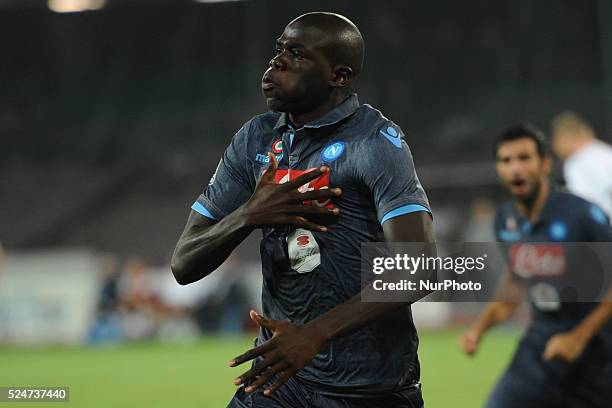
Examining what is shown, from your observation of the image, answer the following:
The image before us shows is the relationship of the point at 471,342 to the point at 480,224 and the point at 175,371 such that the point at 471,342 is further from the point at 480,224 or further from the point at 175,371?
the point at 480,224

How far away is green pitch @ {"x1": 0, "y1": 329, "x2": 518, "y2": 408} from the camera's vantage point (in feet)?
31.8

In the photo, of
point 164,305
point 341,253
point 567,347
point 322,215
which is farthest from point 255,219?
point 164,305

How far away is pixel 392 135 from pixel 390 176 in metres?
0.19

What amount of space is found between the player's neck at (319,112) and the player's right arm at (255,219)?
268mm

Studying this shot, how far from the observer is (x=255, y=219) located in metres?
3.15

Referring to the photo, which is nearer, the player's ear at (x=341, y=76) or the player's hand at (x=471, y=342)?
the player's ear at (x=341, y=76)

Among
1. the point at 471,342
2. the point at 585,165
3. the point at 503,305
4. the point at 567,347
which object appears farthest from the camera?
the point at 585,165

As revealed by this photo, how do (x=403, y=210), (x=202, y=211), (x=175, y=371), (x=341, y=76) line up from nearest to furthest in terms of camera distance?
(x=403, y=210) < (x=341, y=76) < (x=202, y=211) < (x=175, y=371)

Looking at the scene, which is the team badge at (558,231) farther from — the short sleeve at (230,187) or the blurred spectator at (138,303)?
the blurred spectator at (138,303)

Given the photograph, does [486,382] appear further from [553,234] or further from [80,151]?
[80,151]

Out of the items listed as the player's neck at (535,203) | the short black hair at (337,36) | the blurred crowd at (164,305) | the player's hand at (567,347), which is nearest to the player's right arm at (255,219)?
the short black hair at (337,36)

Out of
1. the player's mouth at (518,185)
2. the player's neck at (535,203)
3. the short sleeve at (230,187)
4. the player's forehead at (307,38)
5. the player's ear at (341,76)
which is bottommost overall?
the short sleeve at (230,187)

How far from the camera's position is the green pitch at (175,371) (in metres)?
9.69

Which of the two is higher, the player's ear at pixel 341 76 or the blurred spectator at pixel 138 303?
the blurred spectator at pixel 138 303
